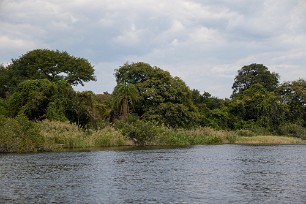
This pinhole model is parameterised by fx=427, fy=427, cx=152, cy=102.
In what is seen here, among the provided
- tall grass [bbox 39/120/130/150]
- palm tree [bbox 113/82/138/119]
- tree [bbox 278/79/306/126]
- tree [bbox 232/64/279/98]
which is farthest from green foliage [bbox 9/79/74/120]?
tree [bbox 232/64/279/98]

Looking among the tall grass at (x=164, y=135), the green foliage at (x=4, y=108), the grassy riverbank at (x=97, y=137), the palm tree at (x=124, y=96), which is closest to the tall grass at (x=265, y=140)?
the grassy riverbank at (x=97, y=137)

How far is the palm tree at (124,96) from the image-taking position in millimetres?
67438

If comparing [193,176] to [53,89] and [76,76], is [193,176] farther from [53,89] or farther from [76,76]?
[76,76]

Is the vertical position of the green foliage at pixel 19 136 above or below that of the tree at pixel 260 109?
below

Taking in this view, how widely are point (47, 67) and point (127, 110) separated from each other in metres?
18.5

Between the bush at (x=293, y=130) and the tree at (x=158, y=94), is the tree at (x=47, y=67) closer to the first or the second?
the tree at (x=158, y=94)

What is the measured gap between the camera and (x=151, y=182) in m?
21.2

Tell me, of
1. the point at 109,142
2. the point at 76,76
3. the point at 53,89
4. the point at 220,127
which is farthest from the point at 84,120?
the point at 220,127

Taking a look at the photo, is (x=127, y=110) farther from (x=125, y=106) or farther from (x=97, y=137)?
(x=97, y=137)

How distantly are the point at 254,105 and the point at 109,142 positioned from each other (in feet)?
142

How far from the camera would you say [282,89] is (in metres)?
89.2

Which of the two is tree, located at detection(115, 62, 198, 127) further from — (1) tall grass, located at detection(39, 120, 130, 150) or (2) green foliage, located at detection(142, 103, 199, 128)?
(1) tall grass, located at detection(39, 120, 130, 150)

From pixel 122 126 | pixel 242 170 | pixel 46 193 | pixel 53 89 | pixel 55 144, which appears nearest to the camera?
pixel 46 193

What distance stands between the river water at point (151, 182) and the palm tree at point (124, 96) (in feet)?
120
